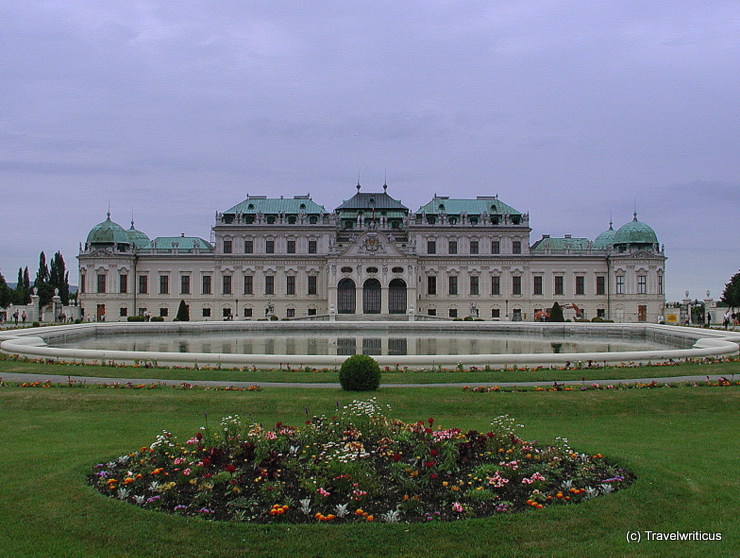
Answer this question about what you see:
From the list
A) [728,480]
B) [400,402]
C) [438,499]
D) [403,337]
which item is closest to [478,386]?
[400,402]

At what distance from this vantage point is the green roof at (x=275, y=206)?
78.2 m

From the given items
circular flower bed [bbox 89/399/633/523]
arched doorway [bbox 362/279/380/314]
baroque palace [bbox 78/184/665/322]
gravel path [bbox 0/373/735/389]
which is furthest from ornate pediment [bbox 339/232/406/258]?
circular flower bed [bbox 89/399/633/523]

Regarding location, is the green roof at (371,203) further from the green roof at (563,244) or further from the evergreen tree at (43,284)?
the evergreen tree at (43,284)

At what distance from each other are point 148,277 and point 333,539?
74.8 meters

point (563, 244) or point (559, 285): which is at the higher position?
point (563, 244)

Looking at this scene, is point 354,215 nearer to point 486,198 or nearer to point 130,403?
point 486,198

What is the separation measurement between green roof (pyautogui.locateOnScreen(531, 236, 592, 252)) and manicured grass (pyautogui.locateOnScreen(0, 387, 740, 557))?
219 ft

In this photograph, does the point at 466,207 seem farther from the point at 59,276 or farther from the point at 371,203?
the point at 59,276

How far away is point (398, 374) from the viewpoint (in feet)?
68.7

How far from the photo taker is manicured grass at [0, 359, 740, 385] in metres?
19.9

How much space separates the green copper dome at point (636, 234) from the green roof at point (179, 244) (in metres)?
52.3

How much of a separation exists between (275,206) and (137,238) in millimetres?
20989

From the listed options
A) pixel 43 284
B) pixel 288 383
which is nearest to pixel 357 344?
pixel 288 383

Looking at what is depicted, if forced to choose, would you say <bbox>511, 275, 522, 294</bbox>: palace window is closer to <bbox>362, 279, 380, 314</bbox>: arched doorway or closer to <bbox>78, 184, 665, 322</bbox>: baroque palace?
<bbox>78, 184, 665, 322</bbox>: baroque palace
